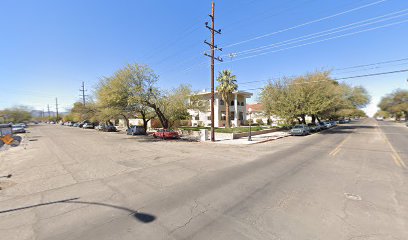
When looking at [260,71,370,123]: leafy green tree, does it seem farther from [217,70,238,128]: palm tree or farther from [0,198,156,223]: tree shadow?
[0,198,156,223]: tree shadow

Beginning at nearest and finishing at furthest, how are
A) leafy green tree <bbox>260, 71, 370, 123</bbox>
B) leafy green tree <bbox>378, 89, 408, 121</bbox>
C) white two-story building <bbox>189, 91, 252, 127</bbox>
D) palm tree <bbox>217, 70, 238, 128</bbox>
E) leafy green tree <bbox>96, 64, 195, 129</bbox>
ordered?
leafy green tree <bbox>96, 64, 195, 129</bbox>, leafy green tree <bbox>260, 71, 370, 123</bbox>, palm tree <bbox>217, 70, 238, 128</bbox>, white two-story building <bbox>189, 91, 252, 127</bbox>, leafy green tree <bbox>378, 89, 408, 121</bbox>

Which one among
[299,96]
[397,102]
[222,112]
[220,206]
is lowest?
[220,206]

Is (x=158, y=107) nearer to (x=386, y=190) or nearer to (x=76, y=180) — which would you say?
(x=76, y=180)

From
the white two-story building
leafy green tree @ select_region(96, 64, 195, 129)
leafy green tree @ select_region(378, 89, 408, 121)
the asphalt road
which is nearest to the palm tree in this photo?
the white two-story building

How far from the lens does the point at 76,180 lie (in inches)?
283

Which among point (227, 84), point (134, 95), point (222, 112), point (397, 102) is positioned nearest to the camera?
point (134, 95)

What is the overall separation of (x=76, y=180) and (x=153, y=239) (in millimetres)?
5674

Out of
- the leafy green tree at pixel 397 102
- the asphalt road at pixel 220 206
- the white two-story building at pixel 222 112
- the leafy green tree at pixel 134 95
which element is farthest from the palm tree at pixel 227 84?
the leafy green tree at pixel 397 102

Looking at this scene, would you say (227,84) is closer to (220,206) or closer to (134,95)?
(134,95)

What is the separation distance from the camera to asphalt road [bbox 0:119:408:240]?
3.66m

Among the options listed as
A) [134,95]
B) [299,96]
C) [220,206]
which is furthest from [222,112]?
[220,206]

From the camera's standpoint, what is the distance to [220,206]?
15.6 feet

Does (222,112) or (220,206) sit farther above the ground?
(222,112)

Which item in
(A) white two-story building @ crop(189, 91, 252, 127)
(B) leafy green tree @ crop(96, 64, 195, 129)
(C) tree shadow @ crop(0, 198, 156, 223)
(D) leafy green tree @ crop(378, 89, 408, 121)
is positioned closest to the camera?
(C) tree shadow @ crop(0, 198, 156, 223)
